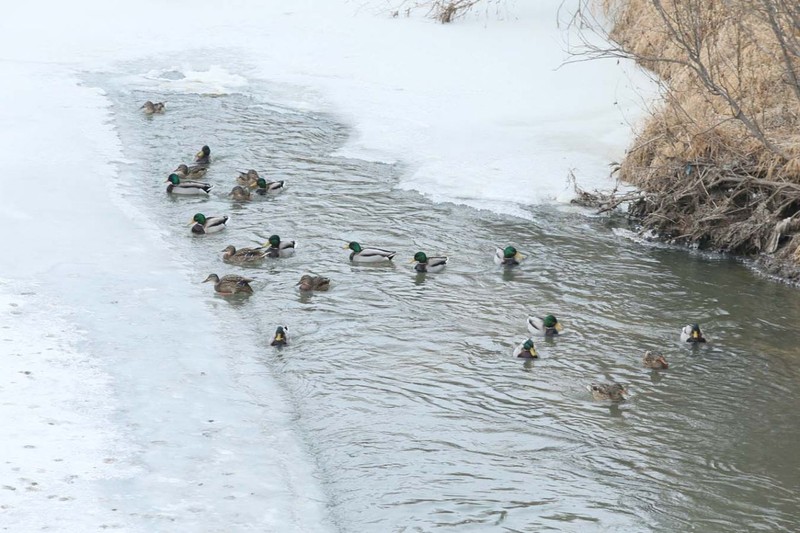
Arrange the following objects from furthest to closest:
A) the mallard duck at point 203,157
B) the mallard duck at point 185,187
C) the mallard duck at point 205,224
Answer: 1. the mallard duck at point 203,157
2. the mallard duck at point 185,187
3. the mallard duck at point 205,224

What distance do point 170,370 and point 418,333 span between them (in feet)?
7.96

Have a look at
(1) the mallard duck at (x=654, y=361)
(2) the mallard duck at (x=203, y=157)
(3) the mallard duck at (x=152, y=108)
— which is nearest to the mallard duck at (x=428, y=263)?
(1) the mallard duck at (x=654, y=361)

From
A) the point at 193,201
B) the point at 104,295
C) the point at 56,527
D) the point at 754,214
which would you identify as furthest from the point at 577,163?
the point at 56,527

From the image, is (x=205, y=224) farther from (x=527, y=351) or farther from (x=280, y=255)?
(x=527, y=351)

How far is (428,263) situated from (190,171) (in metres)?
4.48

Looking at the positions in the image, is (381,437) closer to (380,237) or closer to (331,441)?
(331,441)

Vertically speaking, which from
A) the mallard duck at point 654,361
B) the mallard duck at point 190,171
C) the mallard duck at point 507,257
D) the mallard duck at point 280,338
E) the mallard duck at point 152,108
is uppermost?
the mallard duck at point 152,108

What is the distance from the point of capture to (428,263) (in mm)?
11867

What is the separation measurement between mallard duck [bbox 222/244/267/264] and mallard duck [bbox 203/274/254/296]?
71 centimetres

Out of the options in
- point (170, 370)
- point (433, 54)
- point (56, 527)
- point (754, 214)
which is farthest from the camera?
point (433, 54)

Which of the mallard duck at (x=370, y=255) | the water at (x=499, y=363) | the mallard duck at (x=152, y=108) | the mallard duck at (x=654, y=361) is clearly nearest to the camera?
the water at (x=499, y=363)

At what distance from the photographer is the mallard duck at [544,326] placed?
10.3 meters

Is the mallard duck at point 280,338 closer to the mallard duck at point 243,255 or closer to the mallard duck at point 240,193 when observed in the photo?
the mallard duck at point 243,255

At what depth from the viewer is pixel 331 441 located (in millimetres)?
8383
